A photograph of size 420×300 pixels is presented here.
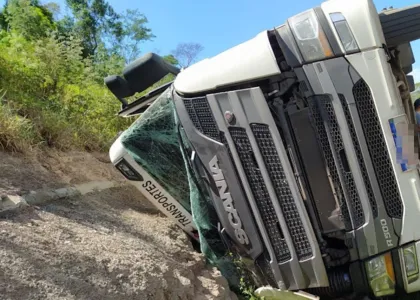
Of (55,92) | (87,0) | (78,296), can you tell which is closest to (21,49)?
(55,92)

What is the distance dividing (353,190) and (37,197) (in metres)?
2.27

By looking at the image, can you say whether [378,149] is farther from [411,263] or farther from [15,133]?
[15,133]

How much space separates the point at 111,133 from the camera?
21.2 feet

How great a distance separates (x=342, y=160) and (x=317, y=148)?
0.55ft

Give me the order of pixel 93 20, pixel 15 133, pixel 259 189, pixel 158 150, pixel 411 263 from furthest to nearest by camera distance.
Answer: pixel 93 20
pixel 15 133
pixel 158 150
pixel 259 189
pixel 411 263

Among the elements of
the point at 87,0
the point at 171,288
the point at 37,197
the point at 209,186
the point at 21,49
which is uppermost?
the point at 87,0

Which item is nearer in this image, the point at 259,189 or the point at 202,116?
the point at 259,189

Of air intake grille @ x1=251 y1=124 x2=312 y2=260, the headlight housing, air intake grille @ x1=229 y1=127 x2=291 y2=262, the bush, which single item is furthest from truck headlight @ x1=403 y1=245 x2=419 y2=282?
the bush

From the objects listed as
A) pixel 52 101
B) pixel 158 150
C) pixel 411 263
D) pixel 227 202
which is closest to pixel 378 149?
pixel 411 263

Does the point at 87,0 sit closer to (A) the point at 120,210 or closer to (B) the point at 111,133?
(B) the point at 111,133

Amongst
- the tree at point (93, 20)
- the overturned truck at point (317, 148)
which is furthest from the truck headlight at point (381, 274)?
the tree at point (93, 20)

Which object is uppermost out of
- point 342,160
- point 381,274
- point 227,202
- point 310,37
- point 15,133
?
point 310,37

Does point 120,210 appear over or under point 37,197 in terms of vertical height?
under

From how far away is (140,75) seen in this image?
3.34 meters
